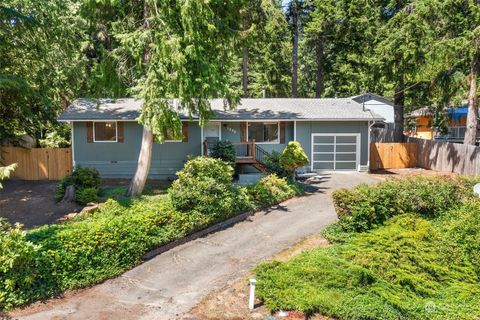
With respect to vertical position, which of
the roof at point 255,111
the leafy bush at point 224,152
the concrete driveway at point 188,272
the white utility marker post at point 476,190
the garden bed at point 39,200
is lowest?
the concrete driveway at point 188,272

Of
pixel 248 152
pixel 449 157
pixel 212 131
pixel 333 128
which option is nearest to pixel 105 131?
pixel 212 131

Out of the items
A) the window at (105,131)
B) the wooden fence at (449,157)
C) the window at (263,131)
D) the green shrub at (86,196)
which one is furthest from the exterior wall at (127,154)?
the wooden fence at (449,157)

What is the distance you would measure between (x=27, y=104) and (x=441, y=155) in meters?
23.2

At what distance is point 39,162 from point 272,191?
1272cm

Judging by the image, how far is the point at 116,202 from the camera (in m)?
14.5

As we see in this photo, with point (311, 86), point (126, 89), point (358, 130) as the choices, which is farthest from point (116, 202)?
point (311, 86)

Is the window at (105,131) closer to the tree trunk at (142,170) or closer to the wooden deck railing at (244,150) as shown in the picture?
the wooden deck railing at (244,150)

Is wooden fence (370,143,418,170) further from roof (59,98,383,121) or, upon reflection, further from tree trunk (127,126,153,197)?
tree trunk (127,126,153,197)

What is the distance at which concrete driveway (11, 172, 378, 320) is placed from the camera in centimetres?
816

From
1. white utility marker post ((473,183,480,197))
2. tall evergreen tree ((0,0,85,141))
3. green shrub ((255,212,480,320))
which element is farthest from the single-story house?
green shrub ((255,212,480,320))

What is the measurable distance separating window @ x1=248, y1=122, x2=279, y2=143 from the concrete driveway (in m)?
7.12

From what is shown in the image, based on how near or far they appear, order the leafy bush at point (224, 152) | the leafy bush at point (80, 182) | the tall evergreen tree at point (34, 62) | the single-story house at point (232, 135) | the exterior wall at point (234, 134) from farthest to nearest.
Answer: the exterior wall at point (234, 134) < the single-story house at point (232, 135) < the leafy bush at point (224, 152) < the tall evergreen tree at point (34, 62) < the leafy bush at point (80, 182)

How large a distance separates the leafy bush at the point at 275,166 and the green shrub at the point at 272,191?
4.12 feet

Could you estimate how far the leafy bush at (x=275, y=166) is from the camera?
18328mm
